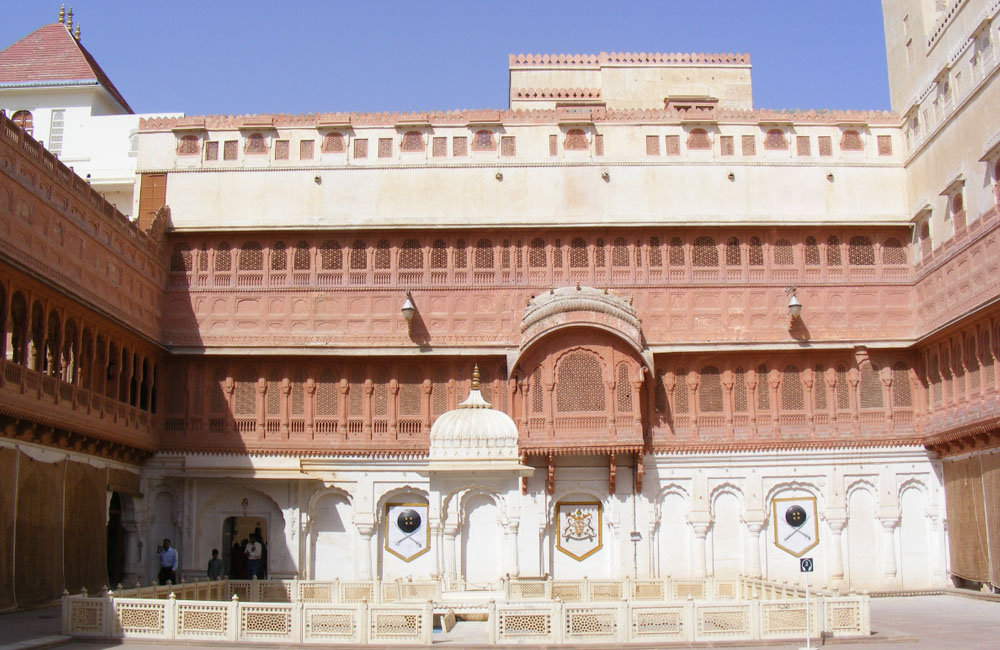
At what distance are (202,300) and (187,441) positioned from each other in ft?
Answer: 11.8

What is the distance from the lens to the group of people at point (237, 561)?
2452 cm

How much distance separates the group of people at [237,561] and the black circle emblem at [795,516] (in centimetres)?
1293

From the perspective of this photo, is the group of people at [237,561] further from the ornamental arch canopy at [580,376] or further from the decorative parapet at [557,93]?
the decorative parapet at [557,93]

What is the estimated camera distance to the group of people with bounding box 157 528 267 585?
24516mm

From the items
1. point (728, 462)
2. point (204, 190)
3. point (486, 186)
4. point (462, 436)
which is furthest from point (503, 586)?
point (204, 190)

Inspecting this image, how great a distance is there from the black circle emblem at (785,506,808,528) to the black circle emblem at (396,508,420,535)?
920 centimetres

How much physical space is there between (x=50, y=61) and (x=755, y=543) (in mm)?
26007

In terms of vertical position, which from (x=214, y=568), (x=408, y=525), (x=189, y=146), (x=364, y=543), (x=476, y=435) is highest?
(x=189, y=146)

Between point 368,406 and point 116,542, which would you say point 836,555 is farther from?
point 116,542

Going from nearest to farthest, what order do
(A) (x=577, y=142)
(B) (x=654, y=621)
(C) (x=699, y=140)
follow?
(B) (x=654, y=621) < (A) (x=577, y=142) < (C) (x=699, y=140)

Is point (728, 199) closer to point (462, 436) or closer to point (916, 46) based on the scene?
point (916, 46)

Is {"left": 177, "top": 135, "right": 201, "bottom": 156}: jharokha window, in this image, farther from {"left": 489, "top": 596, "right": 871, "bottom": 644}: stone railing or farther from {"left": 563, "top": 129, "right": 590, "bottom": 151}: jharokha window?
{"left": 489, "top": 596, "right": 871, "bottom": 644}: stone railing

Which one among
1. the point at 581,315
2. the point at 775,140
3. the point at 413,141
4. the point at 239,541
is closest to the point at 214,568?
the point at 239,541

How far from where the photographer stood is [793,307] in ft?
89.1
